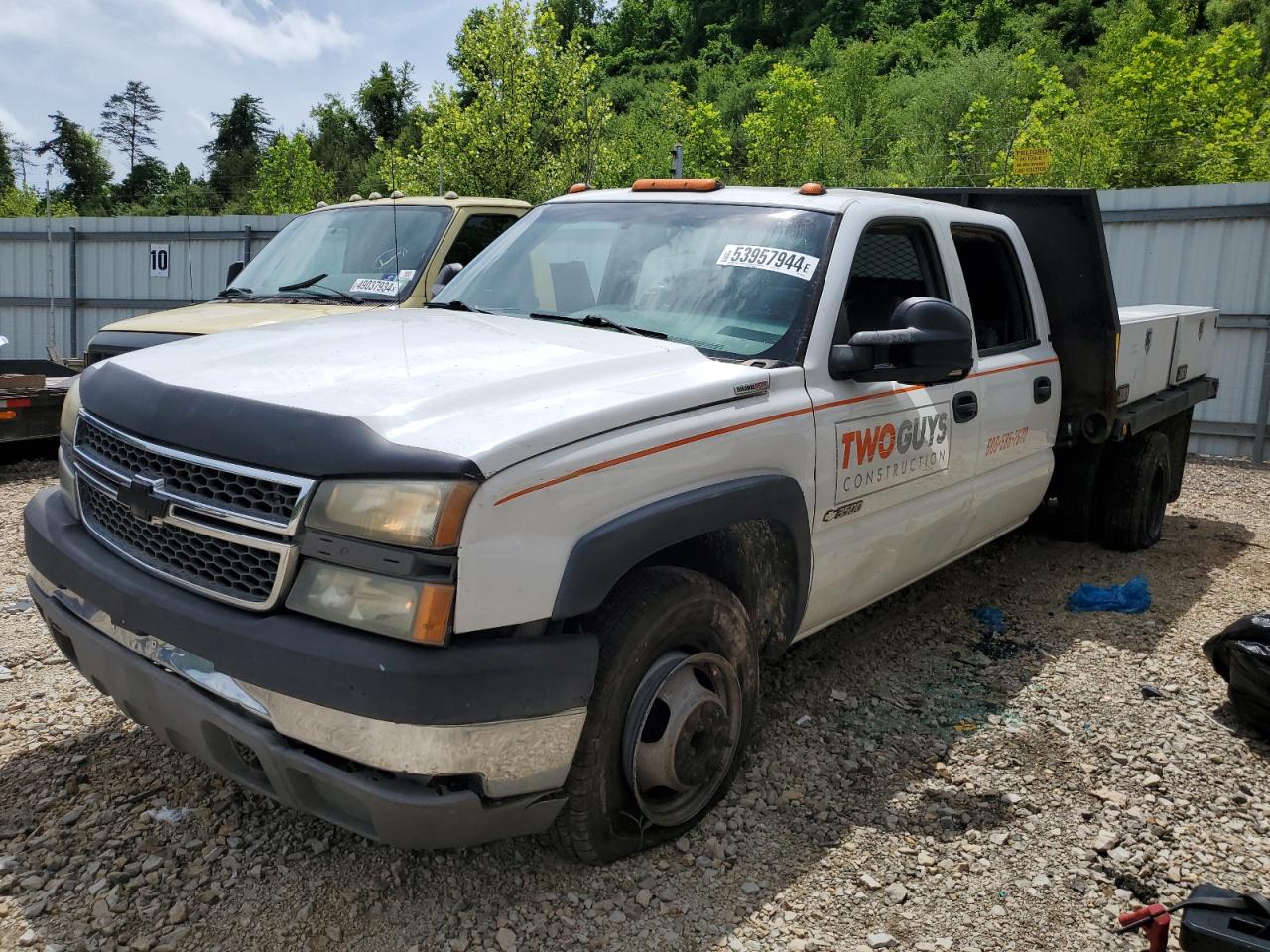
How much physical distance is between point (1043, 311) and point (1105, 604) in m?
1.62

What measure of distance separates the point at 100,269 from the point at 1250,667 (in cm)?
1827

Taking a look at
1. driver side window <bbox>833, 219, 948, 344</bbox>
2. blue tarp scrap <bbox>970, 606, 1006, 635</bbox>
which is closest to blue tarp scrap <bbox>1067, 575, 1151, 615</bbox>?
blue tarp scrap <bbox>970, 606, 1006, 635</bbox>

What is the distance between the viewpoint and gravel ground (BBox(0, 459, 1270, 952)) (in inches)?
107

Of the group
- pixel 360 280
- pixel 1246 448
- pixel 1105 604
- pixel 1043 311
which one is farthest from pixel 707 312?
pixel 1246 448

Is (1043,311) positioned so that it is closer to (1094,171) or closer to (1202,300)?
(1202,300)

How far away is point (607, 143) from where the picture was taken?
23.0 metres

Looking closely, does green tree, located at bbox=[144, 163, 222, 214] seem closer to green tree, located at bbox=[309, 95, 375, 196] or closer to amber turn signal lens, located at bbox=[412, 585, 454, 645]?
green tree, located at bbox=[309, 95, 375, 196]

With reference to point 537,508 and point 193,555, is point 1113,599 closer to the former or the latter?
point 537,508

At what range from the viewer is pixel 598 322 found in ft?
11.5

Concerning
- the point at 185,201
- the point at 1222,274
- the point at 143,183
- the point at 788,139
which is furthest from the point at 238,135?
the point at 1222,274

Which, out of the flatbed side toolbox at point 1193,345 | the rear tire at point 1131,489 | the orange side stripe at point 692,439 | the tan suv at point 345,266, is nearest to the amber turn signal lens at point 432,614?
the orange side stripe at point 692,439

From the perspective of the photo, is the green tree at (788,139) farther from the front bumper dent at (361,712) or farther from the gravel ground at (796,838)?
the front bumper dent at (361,712)

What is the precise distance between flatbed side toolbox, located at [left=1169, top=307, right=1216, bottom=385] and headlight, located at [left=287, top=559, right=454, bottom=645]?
19.2ft

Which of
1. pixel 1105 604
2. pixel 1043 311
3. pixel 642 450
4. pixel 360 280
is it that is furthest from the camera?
pixel 360 280
